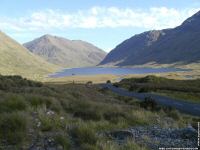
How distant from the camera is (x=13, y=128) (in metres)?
11.2

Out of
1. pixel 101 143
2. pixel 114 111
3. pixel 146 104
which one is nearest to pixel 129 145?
pixel 101 143

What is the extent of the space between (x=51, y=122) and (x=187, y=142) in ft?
13.9

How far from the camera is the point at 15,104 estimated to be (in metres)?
14.8

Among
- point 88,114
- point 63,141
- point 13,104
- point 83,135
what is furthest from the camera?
point 88,114

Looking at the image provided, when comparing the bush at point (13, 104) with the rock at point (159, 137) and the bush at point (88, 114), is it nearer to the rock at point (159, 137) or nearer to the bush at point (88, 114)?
the bush at point (88, 114)

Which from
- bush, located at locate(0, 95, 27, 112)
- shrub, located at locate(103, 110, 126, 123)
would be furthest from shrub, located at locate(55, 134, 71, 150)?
shrub, located at locate(103, 110, 126, 123)

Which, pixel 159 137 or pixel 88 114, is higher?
pixel 88 114

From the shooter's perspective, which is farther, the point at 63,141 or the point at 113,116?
the point at 113,116

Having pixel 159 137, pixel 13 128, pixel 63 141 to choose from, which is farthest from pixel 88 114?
pixel 63 141

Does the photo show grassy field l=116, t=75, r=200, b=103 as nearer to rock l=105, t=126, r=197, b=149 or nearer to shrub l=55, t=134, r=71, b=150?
rock l=105, t=126, r=197, b=149

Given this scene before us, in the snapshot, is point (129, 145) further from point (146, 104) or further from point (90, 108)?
point (146, 104)

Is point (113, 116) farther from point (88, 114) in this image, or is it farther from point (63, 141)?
point (63, 141)

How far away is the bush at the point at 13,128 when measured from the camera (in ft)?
34.8

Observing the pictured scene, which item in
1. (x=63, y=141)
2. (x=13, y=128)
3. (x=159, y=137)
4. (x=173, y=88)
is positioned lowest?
(x=173, y=88)
